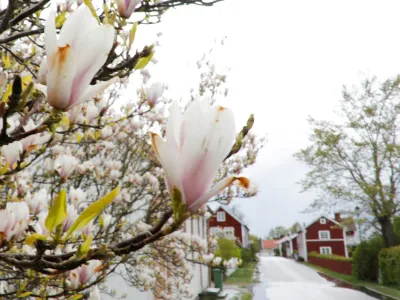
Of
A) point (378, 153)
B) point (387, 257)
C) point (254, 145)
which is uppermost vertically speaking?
point (378, 153)

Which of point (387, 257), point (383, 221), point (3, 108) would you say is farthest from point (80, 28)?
point (383, 221)

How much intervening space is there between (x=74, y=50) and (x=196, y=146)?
27 centimetres

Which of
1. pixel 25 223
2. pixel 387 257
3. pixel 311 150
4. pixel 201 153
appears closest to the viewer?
pixel 201 153

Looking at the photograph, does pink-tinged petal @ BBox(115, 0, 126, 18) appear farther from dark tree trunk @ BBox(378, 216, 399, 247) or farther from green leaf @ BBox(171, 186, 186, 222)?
dark tree trunk @ BBox(378, 216, 399, 247)

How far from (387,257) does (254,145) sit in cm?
1498

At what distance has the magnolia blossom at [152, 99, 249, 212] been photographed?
25.2 inches

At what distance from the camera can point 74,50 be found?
674 millimetres

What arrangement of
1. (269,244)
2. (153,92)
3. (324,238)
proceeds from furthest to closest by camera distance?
1. (269,244)
2. (324,238)
3. (153,92)

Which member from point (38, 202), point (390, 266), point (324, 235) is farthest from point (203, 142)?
point (324, 235)

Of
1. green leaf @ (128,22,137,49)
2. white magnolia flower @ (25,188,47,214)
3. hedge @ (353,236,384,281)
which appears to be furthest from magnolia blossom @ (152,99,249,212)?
hedge @ (353,236,384,281)

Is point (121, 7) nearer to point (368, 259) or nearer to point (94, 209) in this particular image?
point (94, 209)

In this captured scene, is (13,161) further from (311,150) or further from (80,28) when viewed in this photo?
(311,150)

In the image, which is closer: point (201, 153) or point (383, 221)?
point (201, 153)

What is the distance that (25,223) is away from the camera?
1.17 meters
